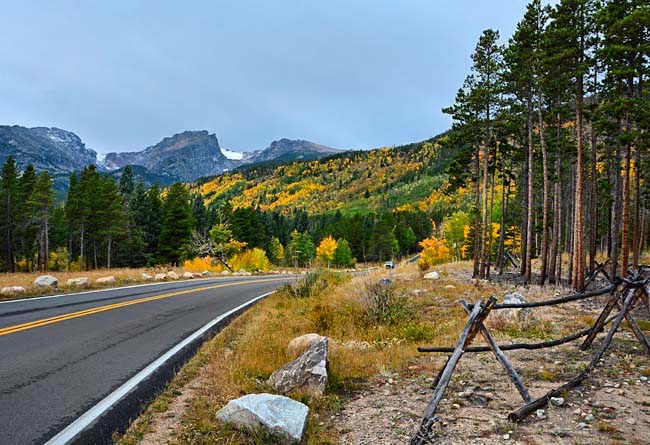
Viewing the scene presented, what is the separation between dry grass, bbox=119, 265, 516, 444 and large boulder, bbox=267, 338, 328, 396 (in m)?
0.16

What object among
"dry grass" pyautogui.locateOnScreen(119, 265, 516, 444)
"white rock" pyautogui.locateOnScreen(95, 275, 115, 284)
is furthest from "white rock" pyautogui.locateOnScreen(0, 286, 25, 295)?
"dry grass" pyautogui.locateOnScreen(119, 265, 516, 444)

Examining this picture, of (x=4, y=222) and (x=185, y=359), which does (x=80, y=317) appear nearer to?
(x=185, y=359)

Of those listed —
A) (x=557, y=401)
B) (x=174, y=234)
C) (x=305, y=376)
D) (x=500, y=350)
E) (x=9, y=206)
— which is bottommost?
(x=557, y=401)

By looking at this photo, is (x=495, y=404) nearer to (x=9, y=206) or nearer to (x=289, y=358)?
(x=289, y=358)

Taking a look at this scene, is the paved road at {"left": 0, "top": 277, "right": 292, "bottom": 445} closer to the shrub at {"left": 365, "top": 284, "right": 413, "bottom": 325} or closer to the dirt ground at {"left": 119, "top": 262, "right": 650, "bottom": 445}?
the dirt ground at {"left": 119, "top": 262, "right": 650, "bottom": 445}

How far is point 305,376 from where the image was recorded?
563 centimetres

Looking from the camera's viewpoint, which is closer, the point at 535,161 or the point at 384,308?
the point at 384,308

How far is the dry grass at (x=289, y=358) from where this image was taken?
15.1ft

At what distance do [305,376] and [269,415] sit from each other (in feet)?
4.36

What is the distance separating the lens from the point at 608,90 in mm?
20438

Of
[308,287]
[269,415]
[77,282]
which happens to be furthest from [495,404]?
[77,282]

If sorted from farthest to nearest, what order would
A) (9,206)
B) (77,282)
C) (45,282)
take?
1. (9,206)
2. (77,282)
3. (45,282)

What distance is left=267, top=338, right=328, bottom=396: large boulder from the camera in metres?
5.56

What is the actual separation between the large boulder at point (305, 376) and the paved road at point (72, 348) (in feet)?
7.19
